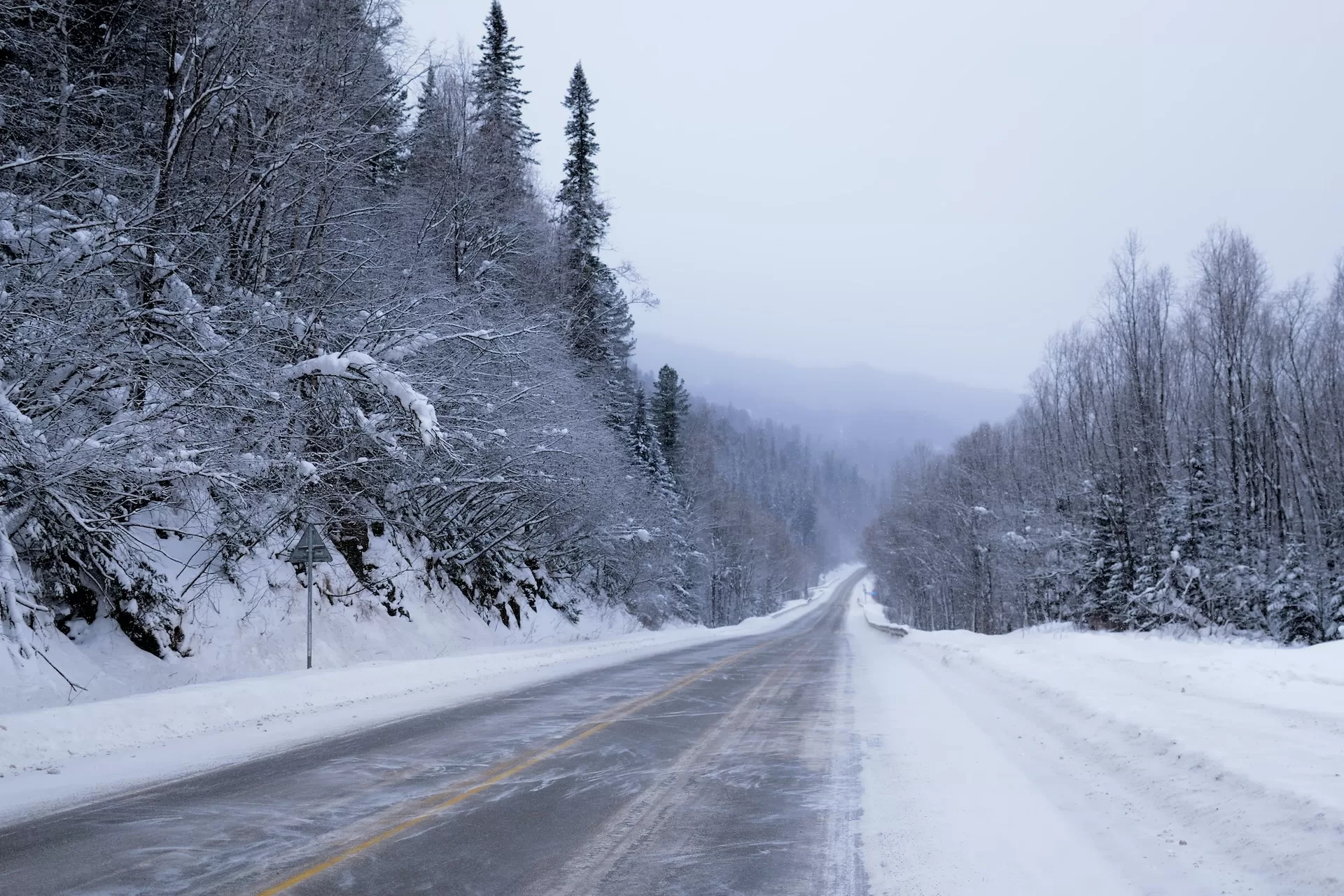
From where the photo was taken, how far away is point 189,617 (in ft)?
48.9

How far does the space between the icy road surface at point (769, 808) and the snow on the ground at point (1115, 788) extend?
3cm

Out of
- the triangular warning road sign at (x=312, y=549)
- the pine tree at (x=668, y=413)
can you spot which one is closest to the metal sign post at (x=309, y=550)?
the triangular warning road sign at (x=312, y=549)

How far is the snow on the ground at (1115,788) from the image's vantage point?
5.04 metres

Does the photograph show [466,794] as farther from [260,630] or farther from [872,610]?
[872,610]

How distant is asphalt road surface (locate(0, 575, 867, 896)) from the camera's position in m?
5.03

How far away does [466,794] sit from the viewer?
709 cm

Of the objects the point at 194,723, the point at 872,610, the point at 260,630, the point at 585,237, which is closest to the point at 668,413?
the point at 585,237

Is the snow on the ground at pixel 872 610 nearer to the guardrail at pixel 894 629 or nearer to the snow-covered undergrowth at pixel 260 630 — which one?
the guardrail at pixel 894 629

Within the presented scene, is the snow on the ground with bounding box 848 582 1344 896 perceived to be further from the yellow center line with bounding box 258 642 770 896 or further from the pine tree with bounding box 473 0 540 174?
the pine tree with bounding box 473 0 540 174

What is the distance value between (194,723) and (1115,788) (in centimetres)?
983

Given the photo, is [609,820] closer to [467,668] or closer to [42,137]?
[467,668]

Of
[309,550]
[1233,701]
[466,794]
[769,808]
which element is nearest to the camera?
[769,808]

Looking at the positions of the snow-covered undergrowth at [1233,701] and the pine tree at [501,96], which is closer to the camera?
the snow-covered undergrowth at [1233,701]

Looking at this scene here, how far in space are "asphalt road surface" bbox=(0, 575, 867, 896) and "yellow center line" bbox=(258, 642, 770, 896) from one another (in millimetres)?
20
